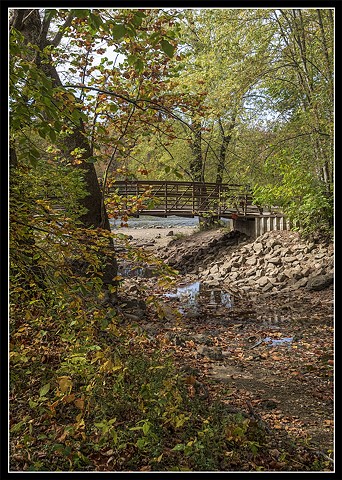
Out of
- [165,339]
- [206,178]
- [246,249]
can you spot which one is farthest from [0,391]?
[246,249]

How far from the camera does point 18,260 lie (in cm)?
183

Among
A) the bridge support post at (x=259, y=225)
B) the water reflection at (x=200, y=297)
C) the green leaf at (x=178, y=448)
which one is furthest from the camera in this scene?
the water reflection at (x=200, y=297)

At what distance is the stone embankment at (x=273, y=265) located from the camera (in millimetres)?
1453

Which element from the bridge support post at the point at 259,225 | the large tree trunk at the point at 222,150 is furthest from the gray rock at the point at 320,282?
the large tree trunk at the point at 222,150

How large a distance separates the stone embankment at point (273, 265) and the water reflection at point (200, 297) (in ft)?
0.19

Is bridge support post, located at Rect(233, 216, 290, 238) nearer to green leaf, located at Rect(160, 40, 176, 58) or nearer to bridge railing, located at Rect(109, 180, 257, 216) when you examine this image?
bridge railing, located at Rect(109, 180, 257, 216)

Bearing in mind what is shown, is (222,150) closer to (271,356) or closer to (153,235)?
(271,356)

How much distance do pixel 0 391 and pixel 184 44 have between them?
185cm

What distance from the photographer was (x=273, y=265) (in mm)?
1990

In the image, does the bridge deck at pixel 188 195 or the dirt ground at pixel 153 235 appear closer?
the bridge deck at pixel 188 195

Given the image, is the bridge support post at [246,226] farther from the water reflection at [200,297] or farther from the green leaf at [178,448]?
the green leaf at [178,448]

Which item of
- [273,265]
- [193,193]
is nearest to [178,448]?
[273,265]

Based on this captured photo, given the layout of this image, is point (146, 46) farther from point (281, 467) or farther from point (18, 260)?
point (281, 467)

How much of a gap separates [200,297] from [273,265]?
86cm
